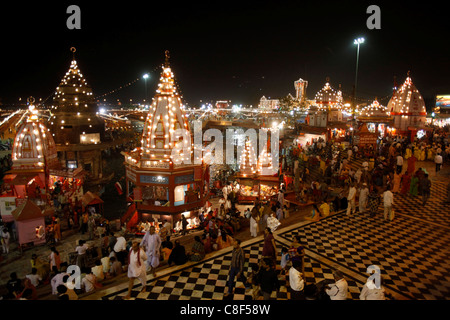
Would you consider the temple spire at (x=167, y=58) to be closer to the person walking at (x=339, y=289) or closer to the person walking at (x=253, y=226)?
the person walking at (x=253, y=226)

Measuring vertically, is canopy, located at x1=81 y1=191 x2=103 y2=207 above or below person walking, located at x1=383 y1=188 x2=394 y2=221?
below

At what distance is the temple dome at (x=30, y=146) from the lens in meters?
17.8

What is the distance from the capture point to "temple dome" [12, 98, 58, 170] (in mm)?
17766

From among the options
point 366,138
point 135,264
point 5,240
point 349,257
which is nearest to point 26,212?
point 5,240

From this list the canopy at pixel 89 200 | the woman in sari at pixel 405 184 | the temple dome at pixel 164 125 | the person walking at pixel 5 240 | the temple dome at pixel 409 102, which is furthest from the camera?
the temple dome at pixel 409 102

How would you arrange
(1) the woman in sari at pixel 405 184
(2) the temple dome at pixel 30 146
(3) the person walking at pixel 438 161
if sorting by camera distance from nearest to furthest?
1. (1) the woman in sari at pixel 405 184
2. (3) the person walking at pixel 438 161
3. (2) the temple dome at pixel 30 146

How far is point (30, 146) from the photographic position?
59.1ft

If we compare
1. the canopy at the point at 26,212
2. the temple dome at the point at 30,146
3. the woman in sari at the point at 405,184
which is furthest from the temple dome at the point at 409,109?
the canopy at the point at 26,212

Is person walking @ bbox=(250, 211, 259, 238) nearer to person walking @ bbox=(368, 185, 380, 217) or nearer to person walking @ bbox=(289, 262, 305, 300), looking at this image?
person walking @ bbox=(289, 262, 305, 300)

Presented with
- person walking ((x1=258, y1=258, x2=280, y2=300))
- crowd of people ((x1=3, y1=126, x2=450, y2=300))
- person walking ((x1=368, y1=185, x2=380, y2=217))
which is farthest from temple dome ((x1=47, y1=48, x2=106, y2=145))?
person walking ((x1=258, y1=258, x2=280, y2=300))

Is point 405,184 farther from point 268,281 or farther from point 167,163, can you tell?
point 167,163
